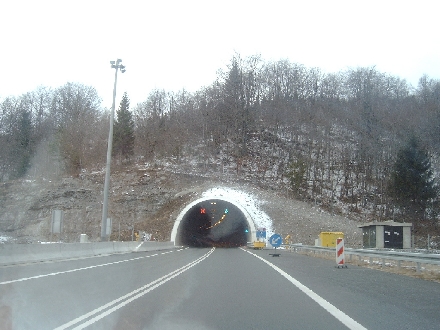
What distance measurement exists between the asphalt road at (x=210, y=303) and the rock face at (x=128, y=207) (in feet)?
134

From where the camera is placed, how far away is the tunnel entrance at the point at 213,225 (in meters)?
58.4

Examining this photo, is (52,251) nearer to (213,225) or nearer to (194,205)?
(194,205)

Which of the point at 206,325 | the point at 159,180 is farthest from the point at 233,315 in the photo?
the point at 159,180

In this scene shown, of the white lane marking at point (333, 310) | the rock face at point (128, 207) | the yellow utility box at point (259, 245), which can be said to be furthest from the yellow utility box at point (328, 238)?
the white lane marking at point (333, 310)

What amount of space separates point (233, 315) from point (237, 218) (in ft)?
188

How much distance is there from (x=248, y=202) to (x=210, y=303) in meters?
50.1

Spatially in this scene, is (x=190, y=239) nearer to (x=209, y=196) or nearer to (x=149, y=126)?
(x=209, y=196)

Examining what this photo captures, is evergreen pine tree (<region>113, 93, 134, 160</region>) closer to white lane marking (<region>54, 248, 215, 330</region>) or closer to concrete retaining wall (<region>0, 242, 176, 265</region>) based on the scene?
concrete retaining wall (<region>0, 242, 176, 265</region>)

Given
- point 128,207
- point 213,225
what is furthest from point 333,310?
point 213,225

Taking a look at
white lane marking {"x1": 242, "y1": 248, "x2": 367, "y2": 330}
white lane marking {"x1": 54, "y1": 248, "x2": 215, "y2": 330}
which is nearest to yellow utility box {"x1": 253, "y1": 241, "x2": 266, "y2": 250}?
white lane marking {"x1": 54, "y1": 248, "x2": 215, "y2": 330}

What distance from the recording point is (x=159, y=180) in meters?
71.9

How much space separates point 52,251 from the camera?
22844mm

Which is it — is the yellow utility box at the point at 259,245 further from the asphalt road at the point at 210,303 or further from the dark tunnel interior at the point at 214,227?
the asphalt road at the point at 210,303

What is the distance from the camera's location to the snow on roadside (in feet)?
182
